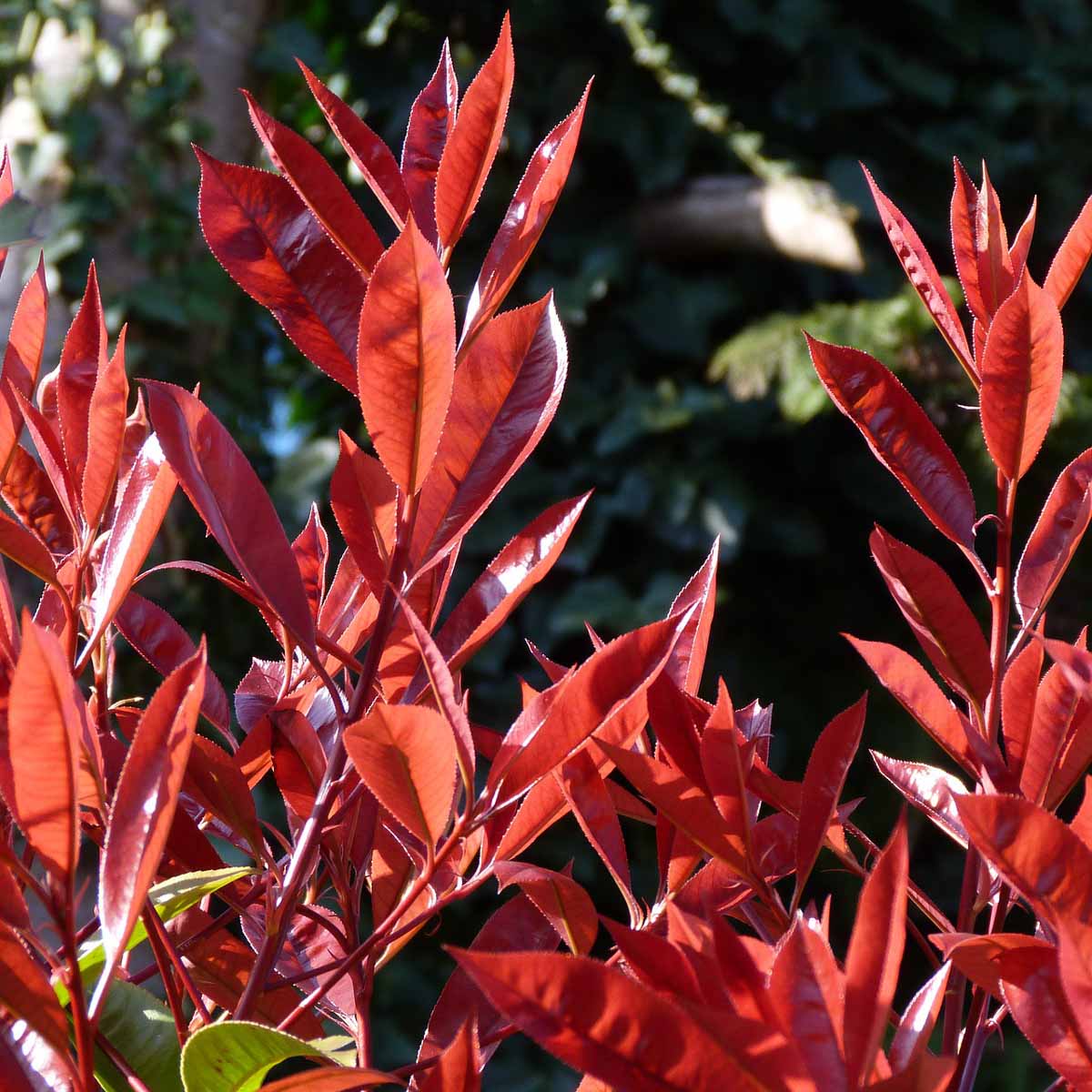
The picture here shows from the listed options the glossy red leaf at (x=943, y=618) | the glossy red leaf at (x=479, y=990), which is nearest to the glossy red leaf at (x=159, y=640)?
the glossy red leaf at (x=479, y=990)

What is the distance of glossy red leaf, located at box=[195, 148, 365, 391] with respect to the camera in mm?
331

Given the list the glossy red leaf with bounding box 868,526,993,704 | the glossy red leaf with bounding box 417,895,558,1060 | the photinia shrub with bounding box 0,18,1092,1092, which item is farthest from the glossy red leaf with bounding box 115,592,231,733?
the glossy red leaf with bounding box 868,526,993,704

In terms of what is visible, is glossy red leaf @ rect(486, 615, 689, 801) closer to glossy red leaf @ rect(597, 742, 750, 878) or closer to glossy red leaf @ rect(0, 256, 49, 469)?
glossy red leaf @ rect(597, 742, 750, 878)

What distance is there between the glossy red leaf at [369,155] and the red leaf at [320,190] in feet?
0.04

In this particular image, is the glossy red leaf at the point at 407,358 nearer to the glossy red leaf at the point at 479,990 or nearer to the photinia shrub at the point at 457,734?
the photinia shrub at the point at 457,734

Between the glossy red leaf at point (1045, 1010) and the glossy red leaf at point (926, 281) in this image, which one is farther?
the glossy red leaf at point (926, 281)

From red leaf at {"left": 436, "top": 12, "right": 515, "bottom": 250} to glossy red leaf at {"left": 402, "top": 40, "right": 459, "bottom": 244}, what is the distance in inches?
0.8

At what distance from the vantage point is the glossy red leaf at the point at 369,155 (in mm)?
338

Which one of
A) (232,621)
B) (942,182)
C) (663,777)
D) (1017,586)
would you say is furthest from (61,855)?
(942,182)

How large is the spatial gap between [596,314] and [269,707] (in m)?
2.18

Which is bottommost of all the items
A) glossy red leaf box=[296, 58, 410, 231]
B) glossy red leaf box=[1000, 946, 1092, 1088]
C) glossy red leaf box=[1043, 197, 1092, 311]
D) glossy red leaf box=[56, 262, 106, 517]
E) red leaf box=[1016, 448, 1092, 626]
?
glossy red leaf box=[1000, 946, 1092, 1088]

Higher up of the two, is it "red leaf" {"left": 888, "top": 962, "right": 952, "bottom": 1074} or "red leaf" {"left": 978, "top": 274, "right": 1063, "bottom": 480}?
"red leaf" {"left": 978, "top": 274, "right": 1063, "bottom": 480}

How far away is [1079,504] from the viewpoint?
343 mm

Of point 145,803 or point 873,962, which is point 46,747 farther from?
point 873,962
